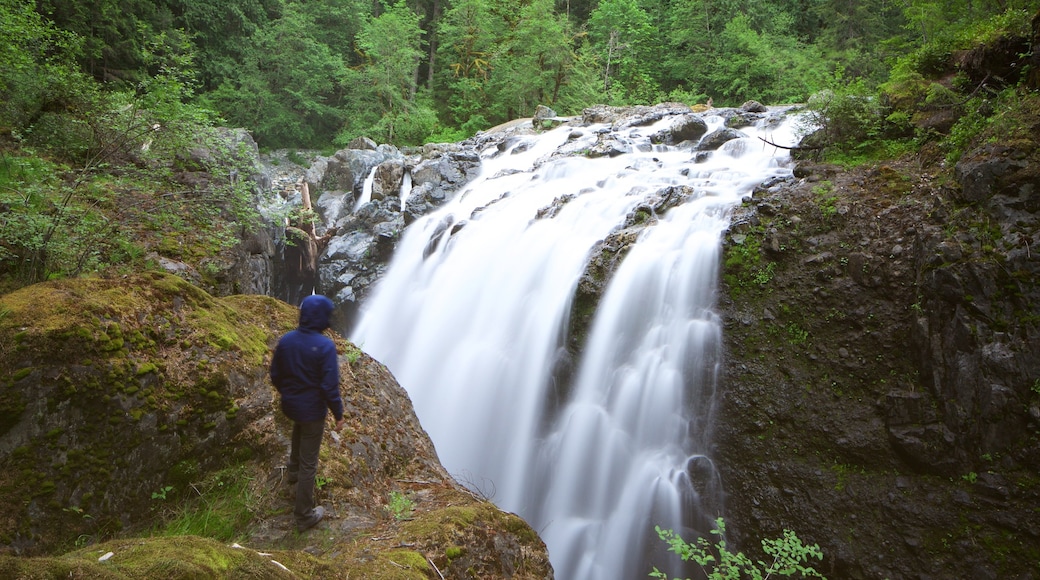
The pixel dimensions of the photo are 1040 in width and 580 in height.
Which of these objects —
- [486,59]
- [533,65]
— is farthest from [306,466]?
[486,59]

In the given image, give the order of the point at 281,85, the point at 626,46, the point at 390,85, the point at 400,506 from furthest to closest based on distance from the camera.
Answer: the point at 626,46 → the point at 390,85 → the point at 281,85 → the point at 400,506

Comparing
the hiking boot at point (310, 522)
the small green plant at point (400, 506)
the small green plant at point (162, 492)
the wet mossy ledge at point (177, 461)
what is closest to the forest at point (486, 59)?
the wet mossy ledge at point (177, 461)

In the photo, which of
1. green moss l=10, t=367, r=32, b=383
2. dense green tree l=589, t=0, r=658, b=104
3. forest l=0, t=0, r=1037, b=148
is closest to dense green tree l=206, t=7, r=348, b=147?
forest l=0, t=0, r=1037, b=148

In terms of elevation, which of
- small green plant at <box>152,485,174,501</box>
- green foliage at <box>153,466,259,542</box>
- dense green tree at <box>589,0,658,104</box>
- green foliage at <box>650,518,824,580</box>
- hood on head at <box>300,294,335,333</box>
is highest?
dense green tree at <box>589,0,658,104</box>

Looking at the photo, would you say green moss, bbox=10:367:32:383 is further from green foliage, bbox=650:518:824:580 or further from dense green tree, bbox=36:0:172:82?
dense green tree, bbox=36:0:172:82

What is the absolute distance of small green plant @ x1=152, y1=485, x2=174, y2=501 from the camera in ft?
11.6

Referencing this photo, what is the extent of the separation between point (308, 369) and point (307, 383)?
0.09 m

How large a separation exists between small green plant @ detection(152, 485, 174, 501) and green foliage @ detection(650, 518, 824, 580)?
3594 mm

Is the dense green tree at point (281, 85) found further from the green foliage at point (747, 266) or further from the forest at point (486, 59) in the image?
the green foliage at point (747, 266)

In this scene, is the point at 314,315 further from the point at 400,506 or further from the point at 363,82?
the point at 363,82

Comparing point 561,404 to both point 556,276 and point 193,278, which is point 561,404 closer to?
point 556,276

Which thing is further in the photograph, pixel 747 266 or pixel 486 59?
pixel 486 59

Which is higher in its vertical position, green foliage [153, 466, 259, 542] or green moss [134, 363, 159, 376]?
green moss [134, 363, 159, 376]

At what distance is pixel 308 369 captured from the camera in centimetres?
338
